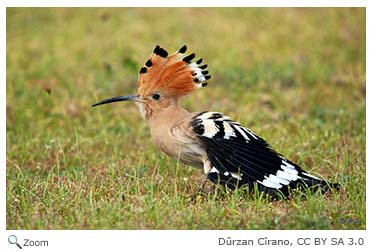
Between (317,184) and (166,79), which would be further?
(166,79)

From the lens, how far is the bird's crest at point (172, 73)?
461cm

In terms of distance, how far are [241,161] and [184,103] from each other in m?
2.47

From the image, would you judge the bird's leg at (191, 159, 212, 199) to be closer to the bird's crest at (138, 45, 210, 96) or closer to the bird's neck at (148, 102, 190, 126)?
the bird's neck at (148, 102, 190, 126)

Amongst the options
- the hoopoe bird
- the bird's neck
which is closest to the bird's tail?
the hoopoe bird

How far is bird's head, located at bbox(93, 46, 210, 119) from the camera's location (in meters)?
4.61

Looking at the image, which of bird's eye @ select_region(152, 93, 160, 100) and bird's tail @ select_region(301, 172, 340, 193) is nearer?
bird's tail @ select_region(301, 172, 340, 193)

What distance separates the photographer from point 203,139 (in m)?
4.41

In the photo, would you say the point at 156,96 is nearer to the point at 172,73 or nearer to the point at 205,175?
the point at 172,73

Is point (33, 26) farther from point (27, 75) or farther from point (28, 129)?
point (28, 129)

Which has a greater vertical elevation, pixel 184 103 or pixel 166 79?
pixel 166 79
